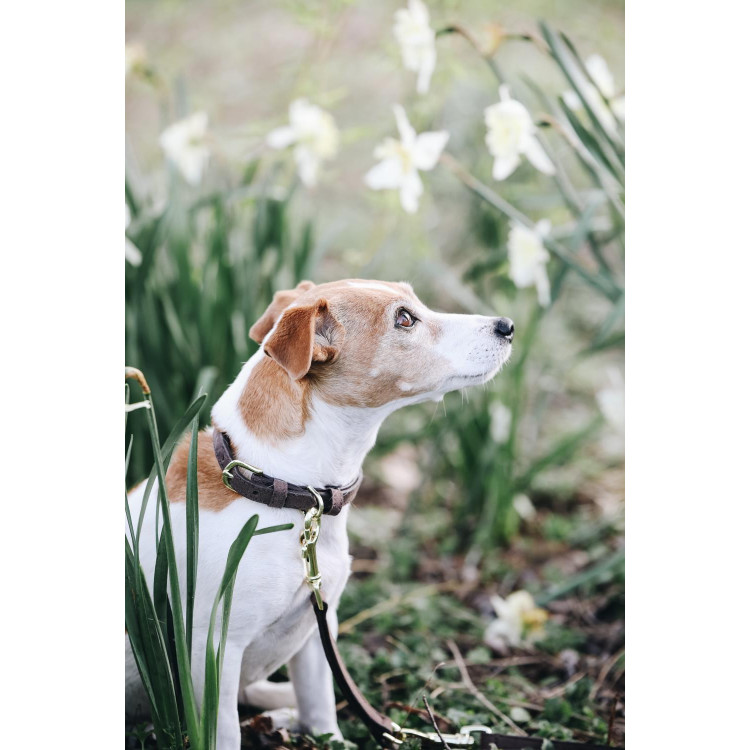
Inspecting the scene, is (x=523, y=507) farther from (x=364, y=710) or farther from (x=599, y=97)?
(x=364, y=710)

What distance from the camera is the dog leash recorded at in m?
1.44

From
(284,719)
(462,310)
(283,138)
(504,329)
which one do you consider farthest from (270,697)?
(462,310)

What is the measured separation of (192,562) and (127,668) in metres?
0.43

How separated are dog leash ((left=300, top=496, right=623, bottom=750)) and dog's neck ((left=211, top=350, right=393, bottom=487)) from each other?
0.23 feet

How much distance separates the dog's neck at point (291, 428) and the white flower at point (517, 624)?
126cm

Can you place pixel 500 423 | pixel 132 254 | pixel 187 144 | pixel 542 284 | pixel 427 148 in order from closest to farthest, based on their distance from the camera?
pixel 427 148
pixel 132 254
pixel 542 284
pixel 187 144
pixel 500 423

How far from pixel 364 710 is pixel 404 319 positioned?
820 mm

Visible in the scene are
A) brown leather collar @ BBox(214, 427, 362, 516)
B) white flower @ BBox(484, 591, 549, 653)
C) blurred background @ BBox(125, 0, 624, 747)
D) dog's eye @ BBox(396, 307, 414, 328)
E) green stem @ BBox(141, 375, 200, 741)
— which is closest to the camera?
green stem @ BBox(141, 375, 200, 741)

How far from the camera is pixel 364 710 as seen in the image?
1.62 metres

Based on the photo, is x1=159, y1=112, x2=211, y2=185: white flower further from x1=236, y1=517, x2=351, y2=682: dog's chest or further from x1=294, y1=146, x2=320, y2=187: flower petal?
x1=236, y1=517, x2=351, y2=682: dog's chest

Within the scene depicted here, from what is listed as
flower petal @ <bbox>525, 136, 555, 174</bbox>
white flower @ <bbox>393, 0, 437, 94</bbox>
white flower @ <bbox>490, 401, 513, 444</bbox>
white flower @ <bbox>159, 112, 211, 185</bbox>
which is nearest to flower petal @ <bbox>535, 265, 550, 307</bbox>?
flower petal @ <bbox>525, 136, 555, 174</bbox>

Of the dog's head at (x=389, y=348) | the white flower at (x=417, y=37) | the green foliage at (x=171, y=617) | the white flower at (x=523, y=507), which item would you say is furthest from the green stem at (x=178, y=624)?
the white flower at (x=523, y=507)
